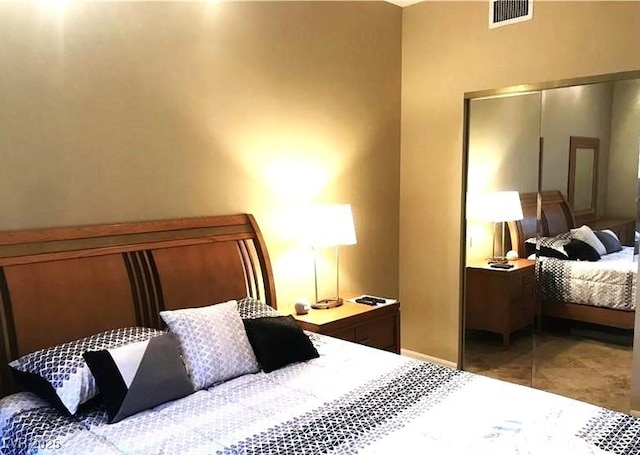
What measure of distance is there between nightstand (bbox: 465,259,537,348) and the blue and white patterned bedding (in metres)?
1.50

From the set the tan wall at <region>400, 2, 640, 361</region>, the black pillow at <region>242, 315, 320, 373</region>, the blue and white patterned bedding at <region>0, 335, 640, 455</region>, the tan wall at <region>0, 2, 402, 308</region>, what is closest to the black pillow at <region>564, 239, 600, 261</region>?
the tan wall at <region>400, 2, 640, 361</region>

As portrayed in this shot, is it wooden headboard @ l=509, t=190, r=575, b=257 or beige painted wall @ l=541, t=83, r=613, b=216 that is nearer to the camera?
beige painted wall @ l=541, t=83, r=613, b=216

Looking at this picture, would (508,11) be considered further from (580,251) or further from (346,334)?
(346,334)

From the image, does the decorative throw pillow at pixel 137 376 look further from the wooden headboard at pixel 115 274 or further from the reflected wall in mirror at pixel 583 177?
the reflected wall in mirror at pixel 583 177

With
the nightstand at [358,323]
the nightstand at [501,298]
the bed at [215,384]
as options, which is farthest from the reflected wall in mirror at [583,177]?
the bed at [215,384]

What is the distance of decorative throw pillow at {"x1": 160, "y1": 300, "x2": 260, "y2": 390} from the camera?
2.26 meters

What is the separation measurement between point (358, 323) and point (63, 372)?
1752mm

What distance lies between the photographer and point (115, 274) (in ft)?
8.41

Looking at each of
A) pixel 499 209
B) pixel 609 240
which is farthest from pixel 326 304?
pixel 609 240

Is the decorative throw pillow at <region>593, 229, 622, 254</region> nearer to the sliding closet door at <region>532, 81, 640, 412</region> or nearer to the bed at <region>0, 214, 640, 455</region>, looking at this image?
the sliding closet door at <region>532, 81, 640, 412</region>

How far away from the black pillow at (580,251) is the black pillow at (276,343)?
1.89 metres

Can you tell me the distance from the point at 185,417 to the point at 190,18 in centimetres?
206

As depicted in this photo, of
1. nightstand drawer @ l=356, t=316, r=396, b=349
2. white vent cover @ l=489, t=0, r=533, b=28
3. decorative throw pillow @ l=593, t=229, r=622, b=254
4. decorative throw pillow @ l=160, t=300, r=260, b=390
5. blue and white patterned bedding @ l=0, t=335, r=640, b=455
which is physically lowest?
nightstand drawer @ l=356, t=316, r=396, b=349

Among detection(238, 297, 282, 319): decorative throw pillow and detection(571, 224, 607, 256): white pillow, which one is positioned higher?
detection(571, 224, 607, 256): white pillow
